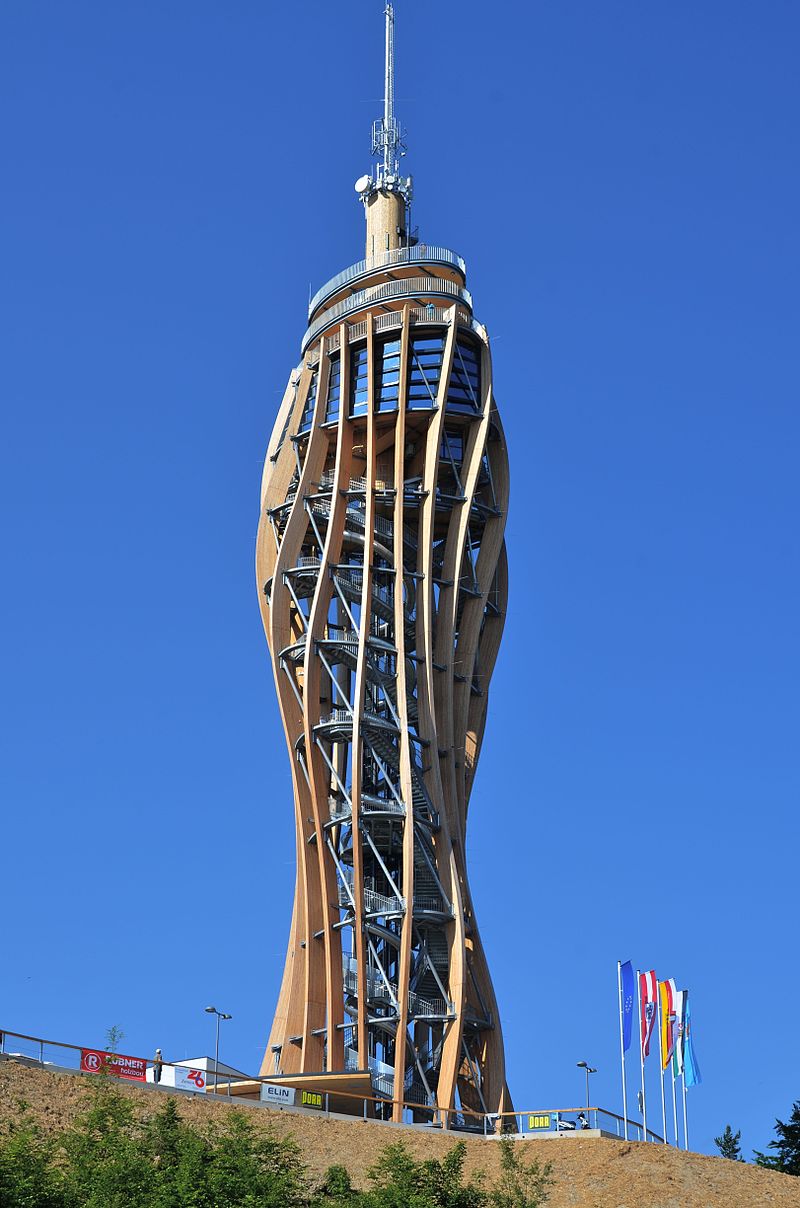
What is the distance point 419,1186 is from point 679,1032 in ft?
62.3

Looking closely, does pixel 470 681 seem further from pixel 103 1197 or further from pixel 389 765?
pixel 103 1197

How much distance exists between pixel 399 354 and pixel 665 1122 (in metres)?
25.8

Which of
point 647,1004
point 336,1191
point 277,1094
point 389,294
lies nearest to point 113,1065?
point 277,1094

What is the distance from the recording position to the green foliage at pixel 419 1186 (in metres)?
32.7

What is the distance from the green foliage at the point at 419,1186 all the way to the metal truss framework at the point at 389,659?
1872 centimetres

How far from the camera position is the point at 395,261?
6525 centimetres

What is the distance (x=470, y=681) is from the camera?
61.0 meters

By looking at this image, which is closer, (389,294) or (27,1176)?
(27,1176)

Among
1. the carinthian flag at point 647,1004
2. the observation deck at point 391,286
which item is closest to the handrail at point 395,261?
the observation deck at point 391,286

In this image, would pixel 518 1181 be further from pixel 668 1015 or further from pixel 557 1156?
pixel 668 1015

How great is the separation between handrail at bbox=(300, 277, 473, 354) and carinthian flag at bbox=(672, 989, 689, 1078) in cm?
2478

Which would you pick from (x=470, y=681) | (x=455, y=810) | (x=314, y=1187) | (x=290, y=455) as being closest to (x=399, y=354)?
(x=290, y=455)

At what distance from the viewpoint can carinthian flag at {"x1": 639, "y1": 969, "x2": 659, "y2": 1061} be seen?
2021 inches

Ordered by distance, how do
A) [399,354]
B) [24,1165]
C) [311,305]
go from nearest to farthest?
[24,1165] < [399,354] < [311,305]
